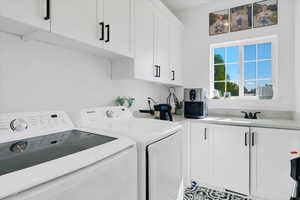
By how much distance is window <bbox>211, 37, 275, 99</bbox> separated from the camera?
253cm

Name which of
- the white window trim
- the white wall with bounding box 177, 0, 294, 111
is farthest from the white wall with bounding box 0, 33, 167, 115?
the white window trim

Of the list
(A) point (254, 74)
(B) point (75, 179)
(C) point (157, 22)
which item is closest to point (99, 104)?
(B) point (75, 179)

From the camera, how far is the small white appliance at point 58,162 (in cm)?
49

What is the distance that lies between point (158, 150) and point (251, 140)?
1457mm

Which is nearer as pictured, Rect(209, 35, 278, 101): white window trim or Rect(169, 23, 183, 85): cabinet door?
Rect(209, 35, 278, 101): white window trim

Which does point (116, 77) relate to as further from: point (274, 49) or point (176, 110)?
point (274, 49)

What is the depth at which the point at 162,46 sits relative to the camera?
2.30 metres

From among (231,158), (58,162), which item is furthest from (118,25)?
(231,158)

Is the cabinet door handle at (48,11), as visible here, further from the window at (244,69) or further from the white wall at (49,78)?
the window at (244,69)

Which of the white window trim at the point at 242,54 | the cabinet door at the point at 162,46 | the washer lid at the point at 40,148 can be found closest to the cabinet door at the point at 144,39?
the cabinet door at the point at 162,46

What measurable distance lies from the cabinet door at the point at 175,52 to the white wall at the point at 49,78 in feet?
3.77

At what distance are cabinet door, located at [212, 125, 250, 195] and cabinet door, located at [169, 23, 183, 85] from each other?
104cm

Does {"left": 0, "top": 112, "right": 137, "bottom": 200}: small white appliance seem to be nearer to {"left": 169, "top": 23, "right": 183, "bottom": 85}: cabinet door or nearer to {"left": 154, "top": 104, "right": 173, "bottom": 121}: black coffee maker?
{"left": 154, "top": 104, "right": 173, "bottom": 121}: black coffee maker

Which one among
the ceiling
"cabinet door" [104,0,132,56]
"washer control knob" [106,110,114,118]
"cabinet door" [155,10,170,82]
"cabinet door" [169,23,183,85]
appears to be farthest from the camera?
the ceiling
